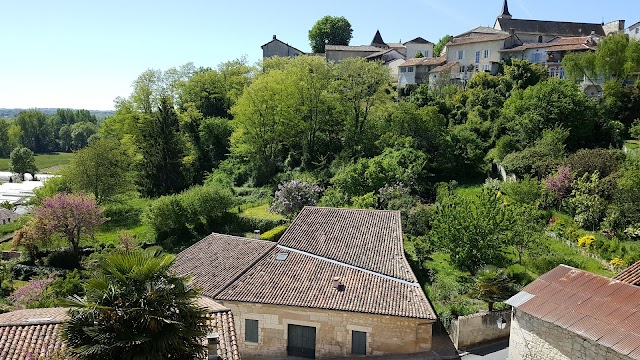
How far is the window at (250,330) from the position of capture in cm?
1827

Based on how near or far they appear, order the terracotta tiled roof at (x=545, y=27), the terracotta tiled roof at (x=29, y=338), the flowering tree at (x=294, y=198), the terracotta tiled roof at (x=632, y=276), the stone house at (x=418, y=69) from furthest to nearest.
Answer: the terracotta tiled roof at (x=545, y=27) < the stone house at (x=418, y=69) < the flowering tree at (x=294, y=198) < the terracotta tiled roof at (x=632, y=276) < the terracotta tiled roof at (x=29, y=338)

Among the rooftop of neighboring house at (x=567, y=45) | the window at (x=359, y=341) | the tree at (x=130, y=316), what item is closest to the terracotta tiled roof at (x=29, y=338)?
the tree at (x=130, y=316)

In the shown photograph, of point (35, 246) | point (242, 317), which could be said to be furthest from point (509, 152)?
point (35, 246)

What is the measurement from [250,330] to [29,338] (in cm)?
854

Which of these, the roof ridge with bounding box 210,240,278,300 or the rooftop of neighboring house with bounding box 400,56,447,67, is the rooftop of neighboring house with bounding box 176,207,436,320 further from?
Result: the rooftop of neighboring house with bounding box 400,56,447,67

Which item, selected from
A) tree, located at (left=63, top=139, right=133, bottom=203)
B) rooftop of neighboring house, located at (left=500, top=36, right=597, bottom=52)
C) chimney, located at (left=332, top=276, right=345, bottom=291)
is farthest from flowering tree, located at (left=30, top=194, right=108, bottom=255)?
rooftop of neighboring house, located at (left=500, top=36, right=597, bottom=52)

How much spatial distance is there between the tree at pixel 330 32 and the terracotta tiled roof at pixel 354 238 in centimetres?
6804

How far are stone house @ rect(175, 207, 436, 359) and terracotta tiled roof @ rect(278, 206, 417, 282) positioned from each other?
0.10 meters

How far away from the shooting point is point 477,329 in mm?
19156

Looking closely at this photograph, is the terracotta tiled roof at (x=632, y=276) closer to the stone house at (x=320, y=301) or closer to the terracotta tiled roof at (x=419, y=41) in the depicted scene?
the stone house at (x=320, y=301)

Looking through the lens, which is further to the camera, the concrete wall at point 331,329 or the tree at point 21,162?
the tree at point 21,162

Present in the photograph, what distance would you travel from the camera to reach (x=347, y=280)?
1912 centimetres

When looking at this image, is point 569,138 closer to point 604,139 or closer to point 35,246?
point 604,139

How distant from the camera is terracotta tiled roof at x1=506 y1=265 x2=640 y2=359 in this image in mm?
12078
